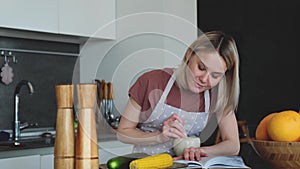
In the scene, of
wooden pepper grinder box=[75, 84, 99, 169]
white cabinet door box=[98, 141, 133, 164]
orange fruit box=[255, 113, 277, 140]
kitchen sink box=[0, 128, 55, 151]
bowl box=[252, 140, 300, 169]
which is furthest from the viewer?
kitchen sink box=[0, 128, 55, 151]

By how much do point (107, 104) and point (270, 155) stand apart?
199cm

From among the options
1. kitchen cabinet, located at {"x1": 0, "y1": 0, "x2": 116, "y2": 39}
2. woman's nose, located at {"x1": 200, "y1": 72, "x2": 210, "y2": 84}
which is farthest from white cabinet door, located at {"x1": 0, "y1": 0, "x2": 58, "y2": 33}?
woman's nose, located at {"x1": 200, "y1": 72, "x2": 210, "y2": 84}

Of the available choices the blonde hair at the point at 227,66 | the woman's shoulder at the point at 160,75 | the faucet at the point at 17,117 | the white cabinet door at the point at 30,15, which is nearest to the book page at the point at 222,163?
the blonde hair at the point at 227,66

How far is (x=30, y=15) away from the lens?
8.92 ft

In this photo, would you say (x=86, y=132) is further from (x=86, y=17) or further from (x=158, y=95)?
(x=86, y=17)

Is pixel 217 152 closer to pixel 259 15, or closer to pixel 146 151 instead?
pixel 146 151

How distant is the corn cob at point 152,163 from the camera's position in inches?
42.4

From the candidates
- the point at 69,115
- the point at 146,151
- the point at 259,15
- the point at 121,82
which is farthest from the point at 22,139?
the point at 259,15

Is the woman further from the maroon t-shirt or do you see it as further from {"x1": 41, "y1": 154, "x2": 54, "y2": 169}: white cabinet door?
{"x1": 41, "y1": 154, "x2": 54, "y2": 169}: white cabinet door

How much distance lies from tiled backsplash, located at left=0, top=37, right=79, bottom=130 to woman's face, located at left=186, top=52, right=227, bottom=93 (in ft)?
5.42

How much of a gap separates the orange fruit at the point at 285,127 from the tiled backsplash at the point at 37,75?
2026 mm

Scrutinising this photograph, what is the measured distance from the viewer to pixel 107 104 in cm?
316

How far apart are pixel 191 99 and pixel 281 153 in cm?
52

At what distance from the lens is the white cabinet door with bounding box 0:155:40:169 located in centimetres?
229
